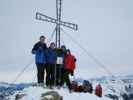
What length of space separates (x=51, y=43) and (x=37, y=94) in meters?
2.58

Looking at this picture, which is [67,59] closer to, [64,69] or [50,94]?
[64,69]

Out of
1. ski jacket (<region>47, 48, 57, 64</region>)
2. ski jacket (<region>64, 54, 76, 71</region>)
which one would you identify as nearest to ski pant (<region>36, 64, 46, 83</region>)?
ski jacket (<region>47, 48, 57, 64</region>)

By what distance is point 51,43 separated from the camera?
1983 cm

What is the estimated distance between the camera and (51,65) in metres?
20.0

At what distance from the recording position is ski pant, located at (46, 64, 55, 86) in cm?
2002

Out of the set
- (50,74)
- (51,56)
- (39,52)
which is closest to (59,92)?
(50,74)

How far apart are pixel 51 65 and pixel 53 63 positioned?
137mm

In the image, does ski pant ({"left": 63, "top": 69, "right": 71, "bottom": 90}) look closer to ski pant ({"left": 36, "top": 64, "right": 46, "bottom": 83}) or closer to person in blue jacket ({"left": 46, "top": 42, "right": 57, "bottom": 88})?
person in blue jacket ({"left": 46, "top": 42, "right": 57, "bottom": 88})

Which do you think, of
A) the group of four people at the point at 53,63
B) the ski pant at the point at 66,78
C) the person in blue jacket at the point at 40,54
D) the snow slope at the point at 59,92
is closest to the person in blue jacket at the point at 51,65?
the group of four people at the point at 53,63

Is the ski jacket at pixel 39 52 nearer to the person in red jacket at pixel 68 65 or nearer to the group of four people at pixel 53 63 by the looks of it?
the group of four people at pixel 53 63

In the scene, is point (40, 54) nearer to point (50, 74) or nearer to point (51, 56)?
point (51, 56)

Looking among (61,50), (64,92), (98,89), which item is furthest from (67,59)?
(98,89)

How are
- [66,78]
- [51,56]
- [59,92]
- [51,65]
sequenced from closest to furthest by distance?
[59,92]
[51,56]
[51,65]
[66,78]

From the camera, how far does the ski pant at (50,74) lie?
20.0 metres
